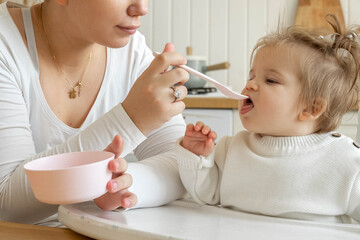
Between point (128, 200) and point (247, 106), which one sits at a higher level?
point (247, 106)

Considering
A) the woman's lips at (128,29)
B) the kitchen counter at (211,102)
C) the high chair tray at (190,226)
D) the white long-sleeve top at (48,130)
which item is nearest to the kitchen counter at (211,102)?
the kitchen counter at (211,102)

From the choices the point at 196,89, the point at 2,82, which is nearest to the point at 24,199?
the point at 2,82

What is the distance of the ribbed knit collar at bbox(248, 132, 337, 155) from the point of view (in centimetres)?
86

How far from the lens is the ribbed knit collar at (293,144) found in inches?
33.8

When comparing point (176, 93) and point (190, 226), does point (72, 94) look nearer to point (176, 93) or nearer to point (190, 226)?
point (176, 93)

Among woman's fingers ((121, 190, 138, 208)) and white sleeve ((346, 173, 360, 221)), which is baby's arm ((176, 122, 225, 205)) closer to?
woman's fingers ((121, 190, 138, 208))

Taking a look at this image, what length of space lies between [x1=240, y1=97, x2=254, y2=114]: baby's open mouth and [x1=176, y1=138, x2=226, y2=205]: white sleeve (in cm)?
10

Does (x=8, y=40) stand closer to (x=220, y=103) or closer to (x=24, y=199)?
(x=24, y=199)

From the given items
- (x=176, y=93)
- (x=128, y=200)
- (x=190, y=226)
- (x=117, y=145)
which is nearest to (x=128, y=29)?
(x=176, y=93)

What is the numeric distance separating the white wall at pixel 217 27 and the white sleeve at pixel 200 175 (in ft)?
6.94

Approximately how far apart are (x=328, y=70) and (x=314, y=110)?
8 cm

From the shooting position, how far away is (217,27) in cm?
303

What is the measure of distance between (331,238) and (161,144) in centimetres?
65

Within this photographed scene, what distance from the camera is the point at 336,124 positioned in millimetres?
928
